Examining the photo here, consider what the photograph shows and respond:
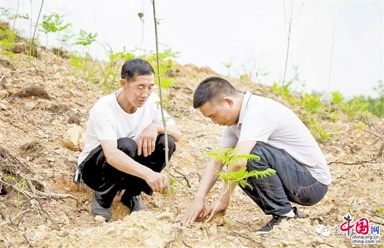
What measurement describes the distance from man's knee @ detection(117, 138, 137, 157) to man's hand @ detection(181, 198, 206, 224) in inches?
23.9

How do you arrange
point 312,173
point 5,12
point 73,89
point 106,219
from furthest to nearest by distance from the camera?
1. point 5,12
2. point 73,89
3. point 106,219
4. point 312,173

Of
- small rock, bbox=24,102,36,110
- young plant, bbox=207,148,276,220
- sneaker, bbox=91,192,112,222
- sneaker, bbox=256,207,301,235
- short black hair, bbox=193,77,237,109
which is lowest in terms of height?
sneaker, bbox=91,192,112,222

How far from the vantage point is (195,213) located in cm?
385

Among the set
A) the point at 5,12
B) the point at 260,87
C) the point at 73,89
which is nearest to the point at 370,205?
the point at 73,89

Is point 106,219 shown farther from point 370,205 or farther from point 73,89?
point 73,89

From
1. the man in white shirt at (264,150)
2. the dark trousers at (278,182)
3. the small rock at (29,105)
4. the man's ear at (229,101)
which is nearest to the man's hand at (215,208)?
the man in white shirt at (264,150)

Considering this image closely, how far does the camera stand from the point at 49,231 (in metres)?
3.91

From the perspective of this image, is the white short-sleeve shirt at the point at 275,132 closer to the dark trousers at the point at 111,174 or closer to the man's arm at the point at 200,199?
the man's arm at the point at 200,199

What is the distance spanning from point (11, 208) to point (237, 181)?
147 cm

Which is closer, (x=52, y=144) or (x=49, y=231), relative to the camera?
(x=49, y=231)

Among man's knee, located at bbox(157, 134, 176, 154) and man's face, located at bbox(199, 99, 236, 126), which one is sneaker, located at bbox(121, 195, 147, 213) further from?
man's face, located at bbox(199, 99, 236, 126)

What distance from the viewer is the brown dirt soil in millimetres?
3662

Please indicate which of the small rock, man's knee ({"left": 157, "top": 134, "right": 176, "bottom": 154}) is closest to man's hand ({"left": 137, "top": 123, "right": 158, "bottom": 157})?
man's knee ({"left": 157, "top": 134, "right": 176, "bottom": 154})

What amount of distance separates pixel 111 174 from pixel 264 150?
1059 mm
